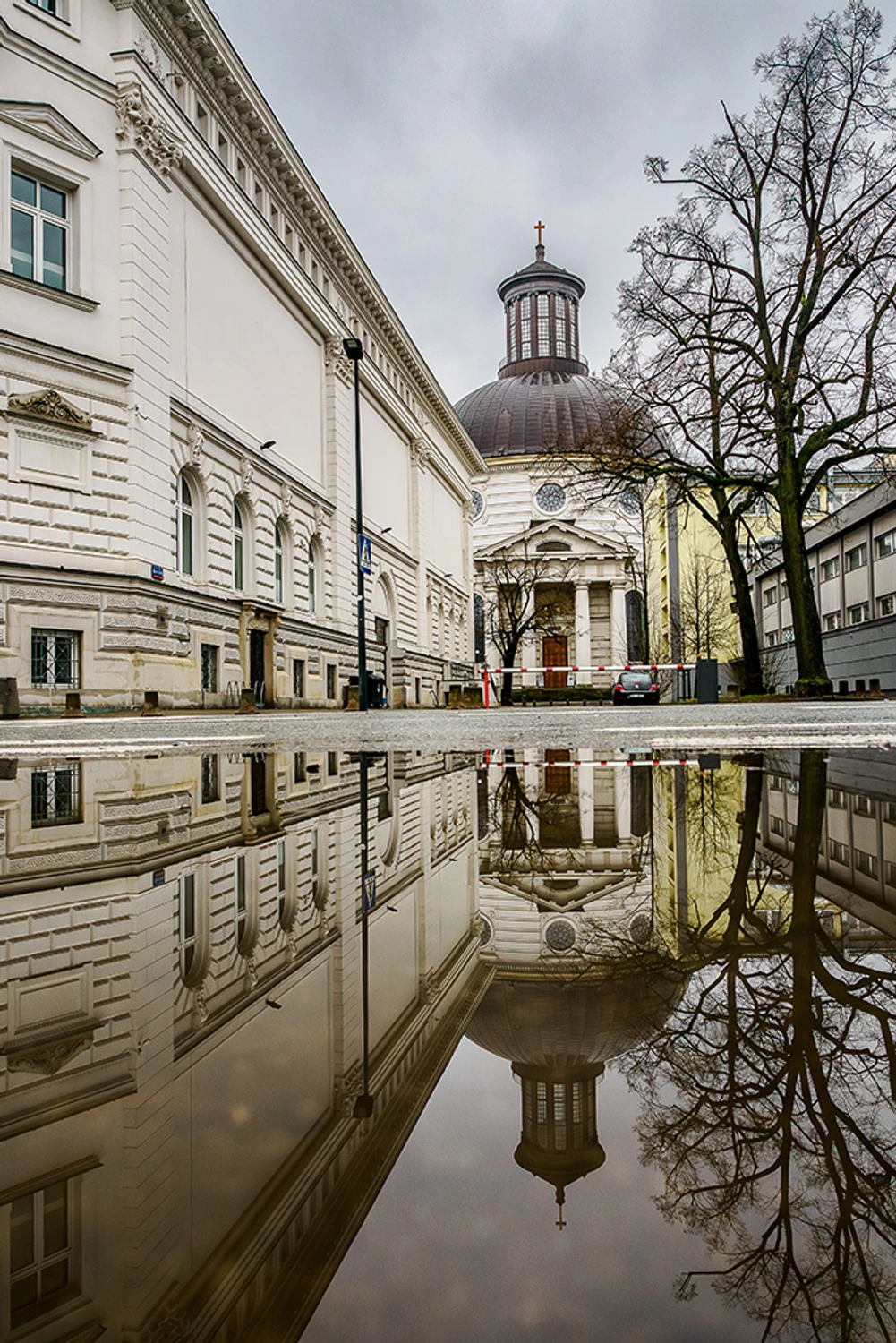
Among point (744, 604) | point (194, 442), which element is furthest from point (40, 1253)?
point (744, 604)

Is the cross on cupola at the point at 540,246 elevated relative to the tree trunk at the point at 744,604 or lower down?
elevated

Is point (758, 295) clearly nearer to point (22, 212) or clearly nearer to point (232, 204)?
point (232, 204)

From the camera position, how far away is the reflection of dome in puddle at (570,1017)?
1110 millimetres

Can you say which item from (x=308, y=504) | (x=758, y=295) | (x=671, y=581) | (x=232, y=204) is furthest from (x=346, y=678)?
(x=671, y=581)

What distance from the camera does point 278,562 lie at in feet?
99.3

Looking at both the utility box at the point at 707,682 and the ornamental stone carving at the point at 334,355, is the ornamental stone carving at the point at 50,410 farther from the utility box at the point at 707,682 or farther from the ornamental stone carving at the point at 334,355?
the ornamental stone carving at the point at 334,355

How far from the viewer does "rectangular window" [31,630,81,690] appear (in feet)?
60.6

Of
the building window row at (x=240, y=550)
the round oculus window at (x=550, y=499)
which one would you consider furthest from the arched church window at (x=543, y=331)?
the building window row at (x=240, y=550)

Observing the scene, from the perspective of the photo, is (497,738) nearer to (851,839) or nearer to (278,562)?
(851,839)

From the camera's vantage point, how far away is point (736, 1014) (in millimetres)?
1199

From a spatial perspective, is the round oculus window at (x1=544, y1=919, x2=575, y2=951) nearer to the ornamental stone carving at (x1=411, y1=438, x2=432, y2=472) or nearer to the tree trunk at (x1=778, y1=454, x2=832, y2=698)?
the tree trunk at (x1=778, y1=454, x2=832, y2=698)

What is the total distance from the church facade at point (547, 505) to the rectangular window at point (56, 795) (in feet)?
181

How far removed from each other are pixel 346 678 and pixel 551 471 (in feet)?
35.2

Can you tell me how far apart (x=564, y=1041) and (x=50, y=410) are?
19.8m
